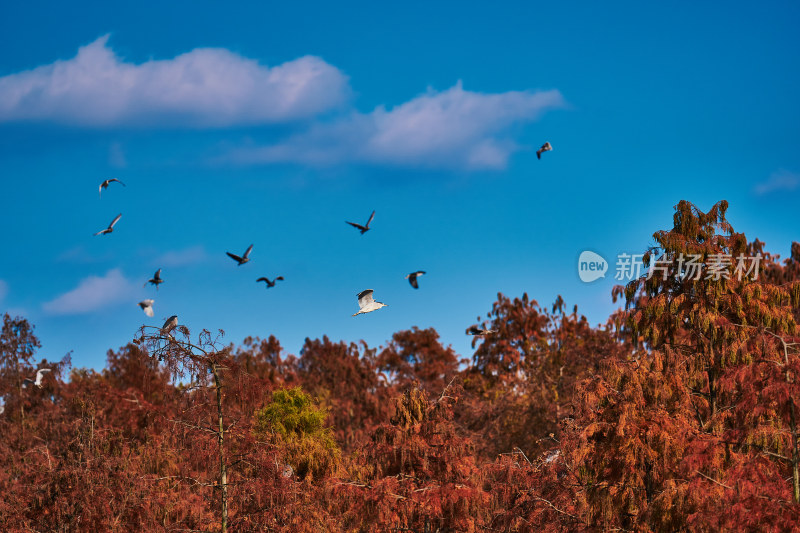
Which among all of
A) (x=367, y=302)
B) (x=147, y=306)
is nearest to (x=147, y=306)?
(x=147, y=306)

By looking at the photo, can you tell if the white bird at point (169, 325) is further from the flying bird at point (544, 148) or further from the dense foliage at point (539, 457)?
the flying bird at point (544, 148)

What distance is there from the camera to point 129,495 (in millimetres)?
18500

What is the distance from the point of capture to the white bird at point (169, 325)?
50.5ft

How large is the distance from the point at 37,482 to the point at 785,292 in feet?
63.1

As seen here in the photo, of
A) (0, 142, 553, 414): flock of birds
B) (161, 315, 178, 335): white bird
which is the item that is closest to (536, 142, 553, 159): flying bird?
(0, 142, 553, 414): flock of birds

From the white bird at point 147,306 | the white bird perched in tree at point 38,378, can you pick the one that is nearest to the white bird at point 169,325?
the white bird at point 147,306

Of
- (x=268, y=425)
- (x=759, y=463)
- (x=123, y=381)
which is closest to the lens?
(x=759, y=463)

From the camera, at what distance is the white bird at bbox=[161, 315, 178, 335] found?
15398mm

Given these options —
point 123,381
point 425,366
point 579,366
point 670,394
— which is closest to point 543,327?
point 579,366

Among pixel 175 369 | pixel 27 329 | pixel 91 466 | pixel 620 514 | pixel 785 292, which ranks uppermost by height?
pixel 27 329

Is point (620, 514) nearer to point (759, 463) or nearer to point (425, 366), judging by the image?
point (759, 463)

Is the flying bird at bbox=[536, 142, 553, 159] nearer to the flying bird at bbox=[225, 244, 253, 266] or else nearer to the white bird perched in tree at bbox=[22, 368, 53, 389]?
the flying bird at bbox=[225, 244, 253, 266]

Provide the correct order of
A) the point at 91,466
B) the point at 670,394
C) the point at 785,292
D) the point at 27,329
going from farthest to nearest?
the point at 27,329, the point at 785,292, the point at 91,466, the point at 670,394

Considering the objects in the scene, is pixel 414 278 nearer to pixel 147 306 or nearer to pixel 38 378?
pixel 147 306
